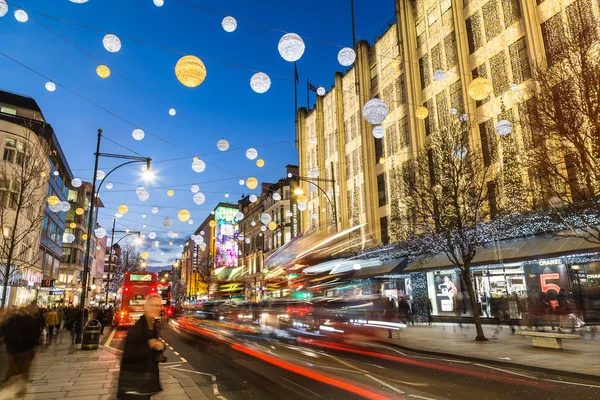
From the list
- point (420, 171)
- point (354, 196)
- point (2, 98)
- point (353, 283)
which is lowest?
point (353, 283)

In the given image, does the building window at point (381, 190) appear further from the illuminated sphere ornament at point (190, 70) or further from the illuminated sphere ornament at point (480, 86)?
the illuminated sphere ornament at point (190, 70)

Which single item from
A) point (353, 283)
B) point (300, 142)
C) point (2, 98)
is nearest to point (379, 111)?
point (353, 283)

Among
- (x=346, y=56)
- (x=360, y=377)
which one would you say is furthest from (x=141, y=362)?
(x=346, y=56)

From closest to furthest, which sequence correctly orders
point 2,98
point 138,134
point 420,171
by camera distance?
1. point 138,134
2. point 420,171
3. point 2,98

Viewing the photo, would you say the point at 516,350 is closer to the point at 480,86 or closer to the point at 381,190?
the point at 480,86

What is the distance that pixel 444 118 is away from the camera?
24625 millimetres

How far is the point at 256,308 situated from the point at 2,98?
40.8 metres

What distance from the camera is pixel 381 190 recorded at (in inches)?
1284

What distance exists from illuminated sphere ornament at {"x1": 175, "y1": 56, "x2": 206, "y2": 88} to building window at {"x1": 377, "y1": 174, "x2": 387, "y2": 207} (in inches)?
909

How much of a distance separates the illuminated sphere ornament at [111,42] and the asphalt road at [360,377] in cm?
953

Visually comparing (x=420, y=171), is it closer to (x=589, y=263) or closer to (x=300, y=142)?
(x=589, y=263)

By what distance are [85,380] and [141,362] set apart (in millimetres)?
6443

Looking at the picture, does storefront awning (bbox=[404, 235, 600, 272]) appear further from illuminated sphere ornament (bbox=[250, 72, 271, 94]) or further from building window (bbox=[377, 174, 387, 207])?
illuminated sphere ornament (bbox=[250, 72, 271, 94])

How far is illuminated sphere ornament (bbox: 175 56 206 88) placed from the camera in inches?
440
